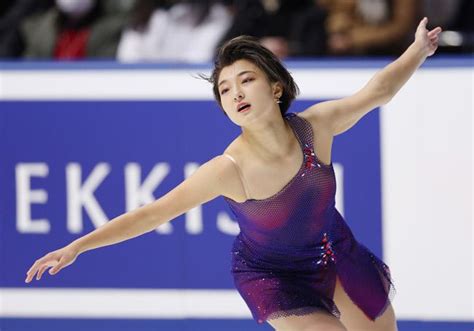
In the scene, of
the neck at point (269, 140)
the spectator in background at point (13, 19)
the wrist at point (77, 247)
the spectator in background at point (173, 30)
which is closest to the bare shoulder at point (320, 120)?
the neck at point (269, 140)

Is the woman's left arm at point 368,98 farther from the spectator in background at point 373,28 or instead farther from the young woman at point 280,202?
the spectator in background at point 373,28

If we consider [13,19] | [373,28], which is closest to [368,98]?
[373,28]

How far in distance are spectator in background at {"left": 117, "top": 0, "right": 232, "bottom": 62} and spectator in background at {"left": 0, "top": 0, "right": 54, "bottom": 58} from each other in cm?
70

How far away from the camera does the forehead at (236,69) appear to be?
12.4 feet

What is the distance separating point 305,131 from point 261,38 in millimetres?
2426

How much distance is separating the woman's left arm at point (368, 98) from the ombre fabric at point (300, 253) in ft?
0.29

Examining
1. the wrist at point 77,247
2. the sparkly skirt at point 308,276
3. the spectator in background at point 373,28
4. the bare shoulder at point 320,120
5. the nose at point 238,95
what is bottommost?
the sparkly skirt at point 308,276

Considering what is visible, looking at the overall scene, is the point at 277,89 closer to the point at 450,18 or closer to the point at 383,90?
the point at 383,90

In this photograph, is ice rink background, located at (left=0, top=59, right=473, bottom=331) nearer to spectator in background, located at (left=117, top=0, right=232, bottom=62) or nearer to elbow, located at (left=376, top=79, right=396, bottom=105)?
spectator in background, located at (left=117, top=0, right=232, bottom=62)

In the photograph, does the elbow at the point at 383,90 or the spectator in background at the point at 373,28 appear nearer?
the elbow at the point at 383,90

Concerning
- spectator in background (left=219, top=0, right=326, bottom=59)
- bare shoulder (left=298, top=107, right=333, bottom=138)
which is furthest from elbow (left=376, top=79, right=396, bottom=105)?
spectator in background (left=219, top=0, right=326, bottom=59)

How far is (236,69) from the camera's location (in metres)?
3.79

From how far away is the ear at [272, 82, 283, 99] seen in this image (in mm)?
3859

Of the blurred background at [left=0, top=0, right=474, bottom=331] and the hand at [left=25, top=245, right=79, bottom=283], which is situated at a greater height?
the blurred background at [left=0, top=0, right=474, bottom=331]
